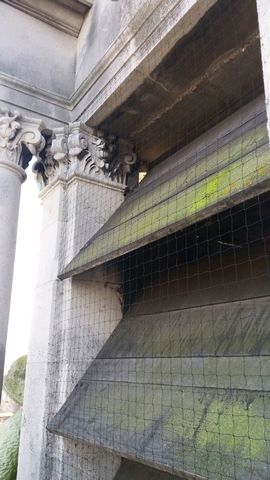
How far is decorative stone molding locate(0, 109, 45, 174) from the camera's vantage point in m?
5.01

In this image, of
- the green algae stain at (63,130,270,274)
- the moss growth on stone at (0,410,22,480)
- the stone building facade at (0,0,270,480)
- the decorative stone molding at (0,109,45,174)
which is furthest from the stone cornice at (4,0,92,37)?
the moss growth on stone at (0,410,22,480)

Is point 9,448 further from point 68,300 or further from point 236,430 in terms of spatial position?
point 236,430

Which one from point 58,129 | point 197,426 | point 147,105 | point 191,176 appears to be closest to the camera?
point 197,426

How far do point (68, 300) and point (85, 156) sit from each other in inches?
75.8

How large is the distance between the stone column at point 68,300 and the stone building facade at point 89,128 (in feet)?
0.05

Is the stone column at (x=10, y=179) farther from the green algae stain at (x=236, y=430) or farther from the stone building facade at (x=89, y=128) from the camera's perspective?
the green algae stain at (x=236, y=430)

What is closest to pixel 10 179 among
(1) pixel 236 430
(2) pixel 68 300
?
(2) pixel 68 300

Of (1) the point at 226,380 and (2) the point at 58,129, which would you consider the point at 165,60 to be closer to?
(2) the point at 58,129

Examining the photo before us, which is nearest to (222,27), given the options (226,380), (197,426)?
(226,380)

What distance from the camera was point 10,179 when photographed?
5078mm

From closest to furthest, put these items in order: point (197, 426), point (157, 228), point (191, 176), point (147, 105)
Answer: point (197, 426)
point (157, 228)
point (191, 176)
point (147, 105)

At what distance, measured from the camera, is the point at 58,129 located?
5395mm

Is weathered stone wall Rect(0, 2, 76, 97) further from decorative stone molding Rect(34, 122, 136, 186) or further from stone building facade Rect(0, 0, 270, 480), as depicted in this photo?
decorative stone molding Rect(34, 122, 136, 186)

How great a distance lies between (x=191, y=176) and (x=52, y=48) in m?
3.48
